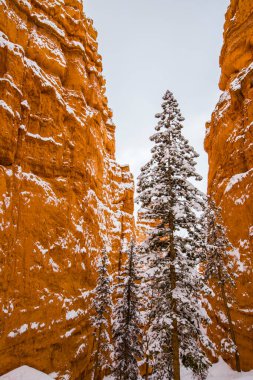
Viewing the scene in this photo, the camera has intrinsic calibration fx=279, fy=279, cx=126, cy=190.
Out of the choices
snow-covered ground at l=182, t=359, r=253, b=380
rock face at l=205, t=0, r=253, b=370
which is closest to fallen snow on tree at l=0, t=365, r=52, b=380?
snow-covered ground at l=182, t=359, r=253, b=380

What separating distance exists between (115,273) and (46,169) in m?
23.6

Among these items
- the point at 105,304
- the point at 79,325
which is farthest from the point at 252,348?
the point at 79,325

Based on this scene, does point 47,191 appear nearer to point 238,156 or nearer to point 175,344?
point 175,344

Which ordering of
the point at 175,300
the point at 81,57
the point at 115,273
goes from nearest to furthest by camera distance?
the point at 175,300, the point at 81,57, the point at 115,273

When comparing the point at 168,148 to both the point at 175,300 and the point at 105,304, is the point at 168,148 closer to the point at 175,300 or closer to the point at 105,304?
the point at 175,300

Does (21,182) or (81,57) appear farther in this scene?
(81,57)

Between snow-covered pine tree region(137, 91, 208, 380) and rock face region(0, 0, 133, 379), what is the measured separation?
1219cm

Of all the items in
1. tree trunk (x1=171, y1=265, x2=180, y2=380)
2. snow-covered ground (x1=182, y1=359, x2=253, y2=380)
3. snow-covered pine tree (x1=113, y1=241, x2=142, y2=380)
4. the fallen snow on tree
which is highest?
tree trunk (x1=171, y1=265, x2=180, y2=380)

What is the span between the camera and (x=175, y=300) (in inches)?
453

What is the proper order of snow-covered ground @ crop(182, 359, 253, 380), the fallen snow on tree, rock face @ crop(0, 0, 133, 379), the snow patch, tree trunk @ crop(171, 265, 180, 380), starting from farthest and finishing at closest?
the snow patch → snow-covered ground @ crop(182, 359, 253, 380) → rock face @ crop(0, 0, 133, 379) → the fallen snow on tree → tree trunk @ crop(171, 265, 180, 380)

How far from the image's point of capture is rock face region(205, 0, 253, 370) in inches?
1001

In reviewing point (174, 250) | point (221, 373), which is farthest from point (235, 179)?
point (174, 250)

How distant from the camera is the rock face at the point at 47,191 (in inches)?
839

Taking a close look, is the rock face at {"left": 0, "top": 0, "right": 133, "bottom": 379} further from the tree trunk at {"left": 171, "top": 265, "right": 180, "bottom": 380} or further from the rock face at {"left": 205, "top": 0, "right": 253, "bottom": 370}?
the rock face at {"left": 205, "top": 0, "right": 253, "bottom": 370}
